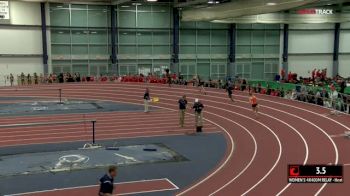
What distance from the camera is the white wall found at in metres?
41.0

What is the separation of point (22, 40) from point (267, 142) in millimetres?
30892

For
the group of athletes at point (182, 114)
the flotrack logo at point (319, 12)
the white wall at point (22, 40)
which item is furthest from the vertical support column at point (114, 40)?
the flotrack logo at point (319, 12)

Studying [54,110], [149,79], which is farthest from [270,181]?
[149,79]

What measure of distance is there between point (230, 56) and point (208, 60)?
2.53m

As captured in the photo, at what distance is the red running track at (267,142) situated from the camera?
40.8 feet

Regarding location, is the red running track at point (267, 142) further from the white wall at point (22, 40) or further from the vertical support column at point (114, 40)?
the white wall at point (22, 40)

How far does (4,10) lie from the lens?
132 ft

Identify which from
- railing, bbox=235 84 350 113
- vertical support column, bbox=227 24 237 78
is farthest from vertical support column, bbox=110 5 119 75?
railing, bbox=235 84 350 113

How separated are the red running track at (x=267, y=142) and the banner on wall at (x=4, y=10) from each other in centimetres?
1388

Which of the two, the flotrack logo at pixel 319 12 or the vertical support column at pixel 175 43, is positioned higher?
the flotrack logo at pixel 319 12

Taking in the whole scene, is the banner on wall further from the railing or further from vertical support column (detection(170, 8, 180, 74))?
the railing

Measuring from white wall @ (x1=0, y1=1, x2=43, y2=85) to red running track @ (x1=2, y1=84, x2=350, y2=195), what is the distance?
1197cm
